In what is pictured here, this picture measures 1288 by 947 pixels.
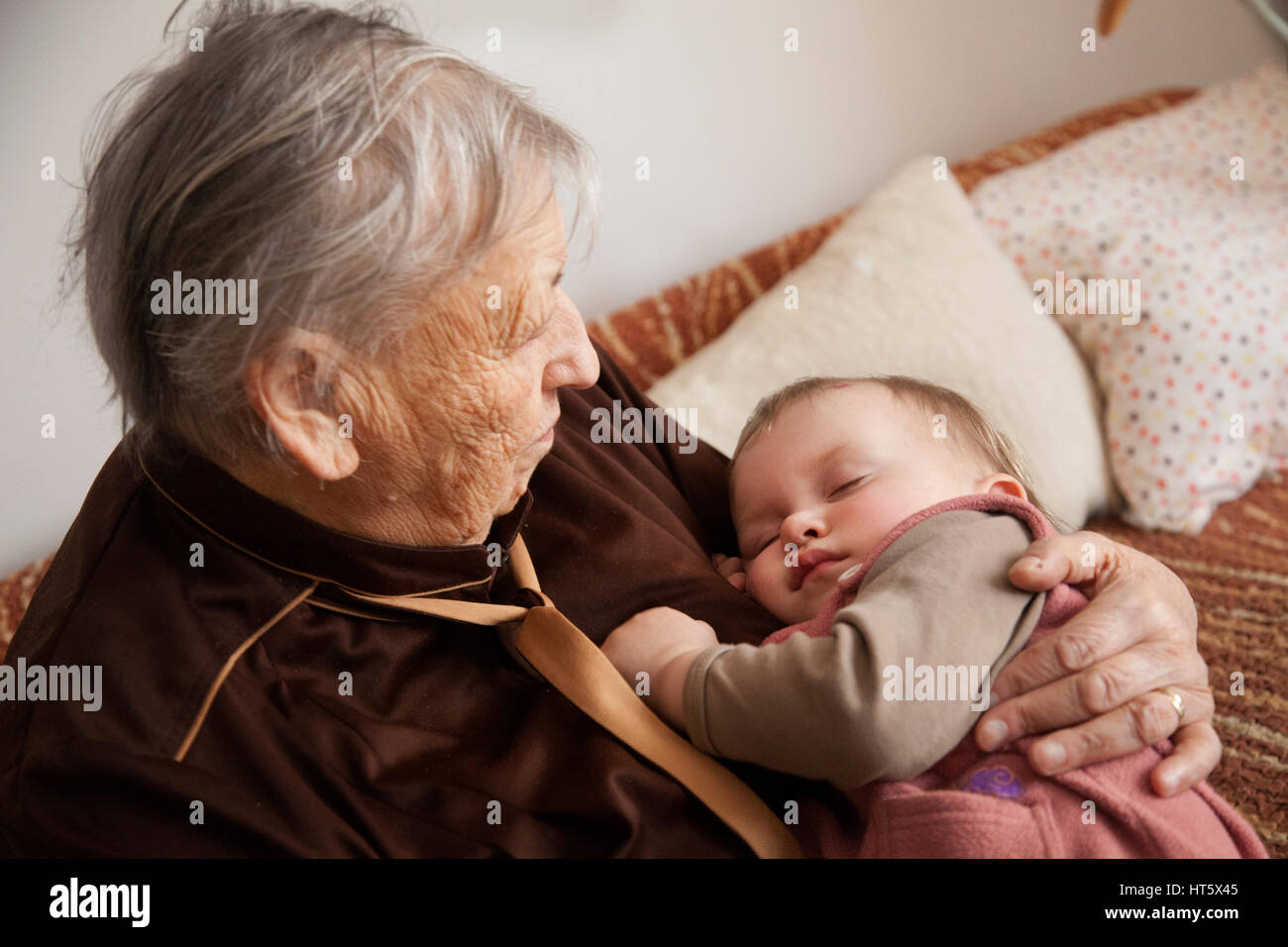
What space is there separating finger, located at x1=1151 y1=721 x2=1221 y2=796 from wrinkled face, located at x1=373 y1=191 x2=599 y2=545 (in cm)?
76

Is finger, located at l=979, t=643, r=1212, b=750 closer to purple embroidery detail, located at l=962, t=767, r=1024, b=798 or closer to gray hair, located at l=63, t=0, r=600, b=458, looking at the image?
purple embroidery detail, located at l=962, t=767, r=1024, b=798

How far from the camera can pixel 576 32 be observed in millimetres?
2314

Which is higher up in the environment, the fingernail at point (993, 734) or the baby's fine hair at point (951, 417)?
the baby's fine hair at point (951, 417)

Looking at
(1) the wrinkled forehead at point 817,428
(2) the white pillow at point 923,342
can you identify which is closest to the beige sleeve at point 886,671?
(1) the wrinkled forehead at point 817,428

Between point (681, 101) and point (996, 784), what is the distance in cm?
186

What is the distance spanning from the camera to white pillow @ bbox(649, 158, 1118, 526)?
218cm

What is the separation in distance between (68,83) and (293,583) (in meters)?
1.14

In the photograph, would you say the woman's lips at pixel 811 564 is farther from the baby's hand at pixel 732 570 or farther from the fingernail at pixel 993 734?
the fingernail at pixel 993 734

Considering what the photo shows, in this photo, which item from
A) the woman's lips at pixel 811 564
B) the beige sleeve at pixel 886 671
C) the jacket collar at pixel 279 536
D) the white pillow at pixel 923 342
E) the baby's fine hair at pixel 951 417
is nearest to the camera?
the beige sleeve at pixel 886 671

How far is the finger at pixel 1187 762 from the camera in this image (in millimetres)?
1123

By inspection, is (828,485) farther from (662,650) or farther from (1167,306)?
(1167,306)

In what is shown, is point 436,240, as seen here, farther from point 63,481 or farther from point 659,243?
point 659,243

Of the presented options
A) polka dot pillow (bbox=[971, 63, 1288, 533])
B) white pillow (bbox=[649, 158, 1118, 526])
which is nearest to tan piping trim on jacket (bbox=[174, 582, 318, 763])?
white pillow (bbox=[649, 158, 1118, 526])

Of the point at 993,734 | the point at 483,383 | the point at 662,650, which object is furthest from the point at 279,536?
the point at 993,734
